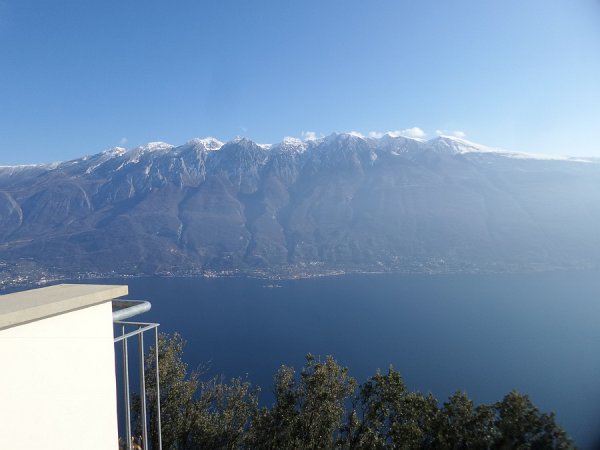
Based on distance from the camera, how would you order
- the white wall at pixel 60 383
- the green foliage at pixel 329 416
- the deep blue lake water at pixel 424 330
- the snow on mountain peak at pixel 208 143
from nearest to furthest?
the white wall at pixel 60 383 < the green foliage at pixel 329 416 < the deep blue lake water at pixel 424 330 < the snow on mountain peak at pixel 208 143

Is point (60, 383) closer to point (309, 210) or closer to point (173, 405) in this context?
point (173, 405)

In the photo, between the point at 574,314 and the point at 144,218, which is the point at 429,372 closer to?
the point at 574,314

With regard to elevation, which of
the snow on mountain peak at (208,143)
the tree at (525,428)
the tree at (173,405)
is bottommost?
the tree at (173,405)

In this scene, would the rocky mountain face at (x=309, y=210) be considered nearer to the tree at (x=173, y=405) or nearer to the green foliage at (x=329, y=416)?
the green foliage at (x=329, y=416)

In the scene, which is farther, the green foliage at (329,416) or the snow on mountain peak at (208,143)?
the snow on mountain peak at (208,143)

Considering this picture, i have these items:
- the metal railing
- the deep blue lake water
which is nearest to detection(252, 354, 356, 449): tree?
the metal railing

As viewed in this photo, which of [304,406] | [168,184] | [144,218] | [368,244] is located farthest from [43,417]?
[168,184]

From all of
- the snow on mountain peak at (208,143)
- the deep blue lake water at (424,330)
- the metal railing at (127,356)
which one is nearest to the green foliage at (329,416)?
the metal railing at (127,356)
